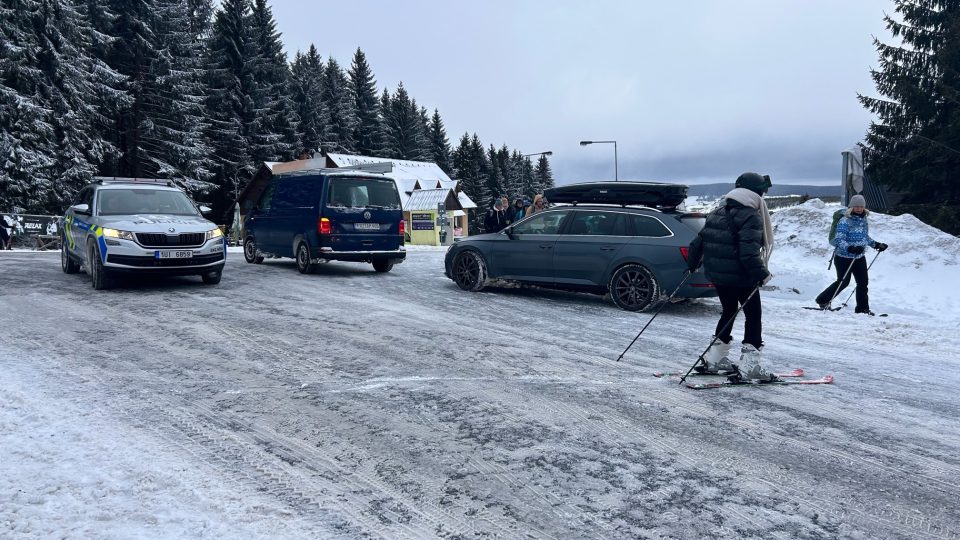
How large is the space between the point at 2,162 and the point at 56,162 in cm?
277

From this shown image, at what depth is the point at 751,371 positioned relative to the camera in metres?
5.63

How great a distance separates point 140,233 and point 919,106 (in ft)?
96.0

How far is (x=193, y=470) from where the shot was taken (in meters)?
3.49

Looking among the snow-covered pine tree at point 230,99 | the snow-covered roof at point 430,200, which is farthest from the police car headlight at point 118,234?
the snow-covered pine tree at point 230,99

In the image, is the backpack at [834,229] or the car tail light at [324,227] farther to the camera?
the car tail light at [324,227]

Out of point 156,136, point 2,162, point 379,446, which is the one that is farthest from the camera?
point 156,136

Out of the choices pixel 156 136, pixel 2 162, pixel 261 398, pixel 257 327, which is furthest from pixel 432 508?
pixel 156 136

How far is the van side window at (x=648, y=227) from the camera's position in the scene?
948cm

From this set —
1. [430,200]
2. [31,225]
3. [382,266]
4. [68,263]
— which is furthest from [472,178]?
[68,263]

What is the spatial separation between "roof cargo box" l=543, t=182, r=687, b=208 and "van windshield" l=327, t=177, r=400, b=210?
4192 millimetres

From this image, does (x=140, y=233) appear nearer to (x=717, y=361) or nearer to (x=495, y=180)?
(x=717, y=361)

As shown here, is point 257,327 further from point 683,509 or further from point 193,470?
point 683,509

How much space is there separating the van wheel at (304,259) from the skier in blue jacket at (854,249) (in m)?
9.44

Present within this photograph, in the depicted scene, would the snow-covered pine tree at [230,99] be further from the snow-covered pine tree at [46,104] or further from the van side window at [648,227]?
the van side window at [648,227]
